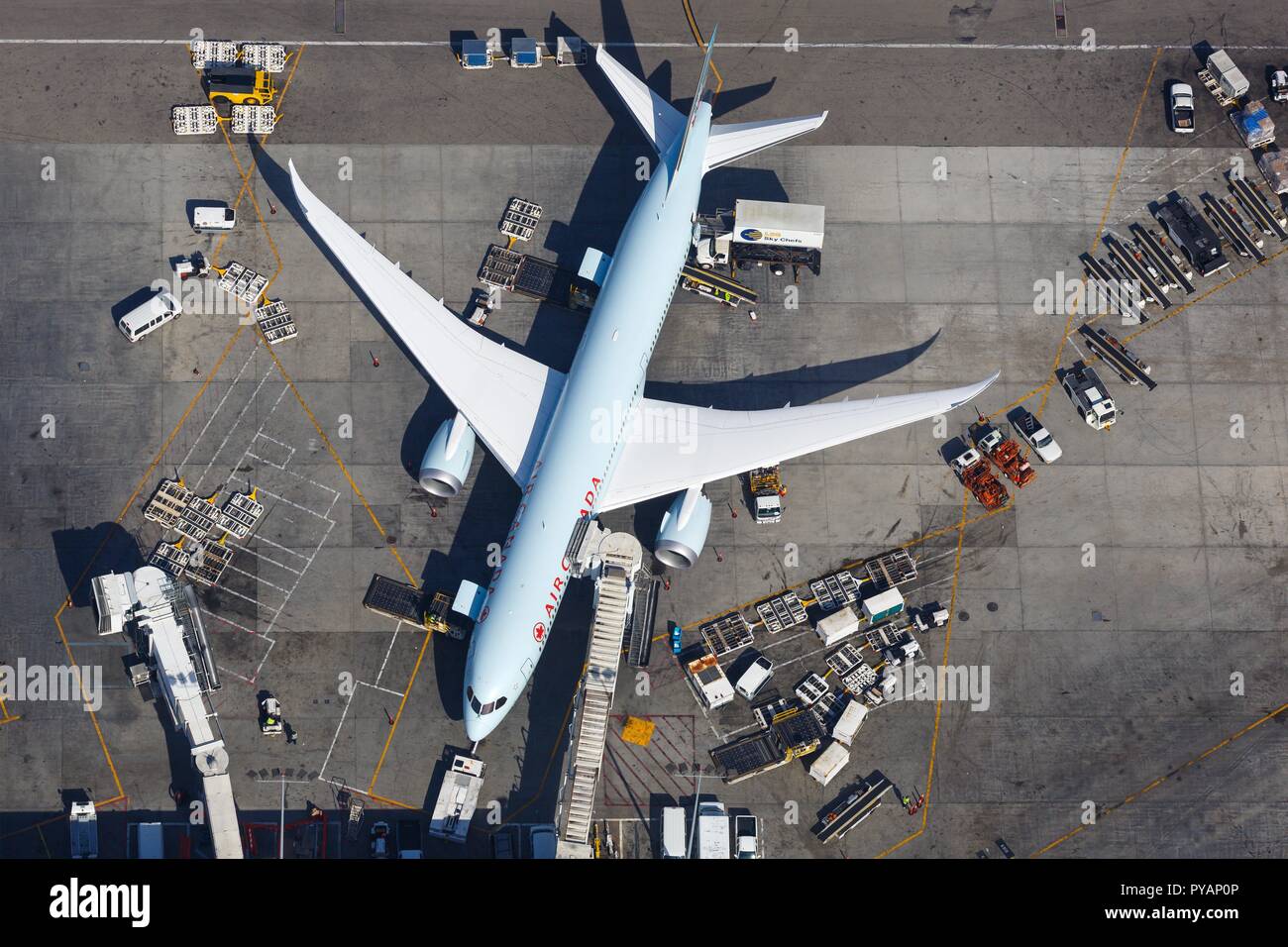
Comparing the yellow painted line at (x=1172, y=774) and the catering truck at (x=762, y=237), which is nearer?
the yellow painted line at (x=1172, y=774)

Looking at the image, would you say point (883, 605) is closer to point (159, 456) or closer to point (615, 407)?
point (615, 407)

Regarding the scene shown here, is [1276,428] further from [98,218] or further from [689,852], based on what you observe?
[98,218]

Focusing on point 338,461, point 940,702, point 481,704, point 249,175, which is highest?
point 249,175

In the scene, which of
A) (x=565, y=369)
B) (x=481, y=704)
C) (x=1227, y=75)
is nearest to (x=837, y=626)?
(x=481, y=704)

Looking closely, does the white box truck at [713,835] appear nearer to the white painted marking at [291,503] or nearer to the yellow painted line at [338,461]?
the yellow painted line at [338,461]

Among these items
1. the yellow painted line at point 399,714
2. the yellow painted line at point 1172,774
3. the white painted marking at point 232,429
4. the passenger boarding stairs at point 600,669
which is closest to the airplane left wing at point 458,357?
the passenger boarding stairs at point 600,669

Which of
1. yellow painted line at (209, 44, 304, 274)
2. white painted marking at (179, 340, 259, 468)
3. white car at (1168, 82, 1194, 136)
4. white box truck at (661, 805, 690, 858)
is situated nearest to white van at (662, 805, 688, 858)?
white box truck at (661, 805, 690, 858)
